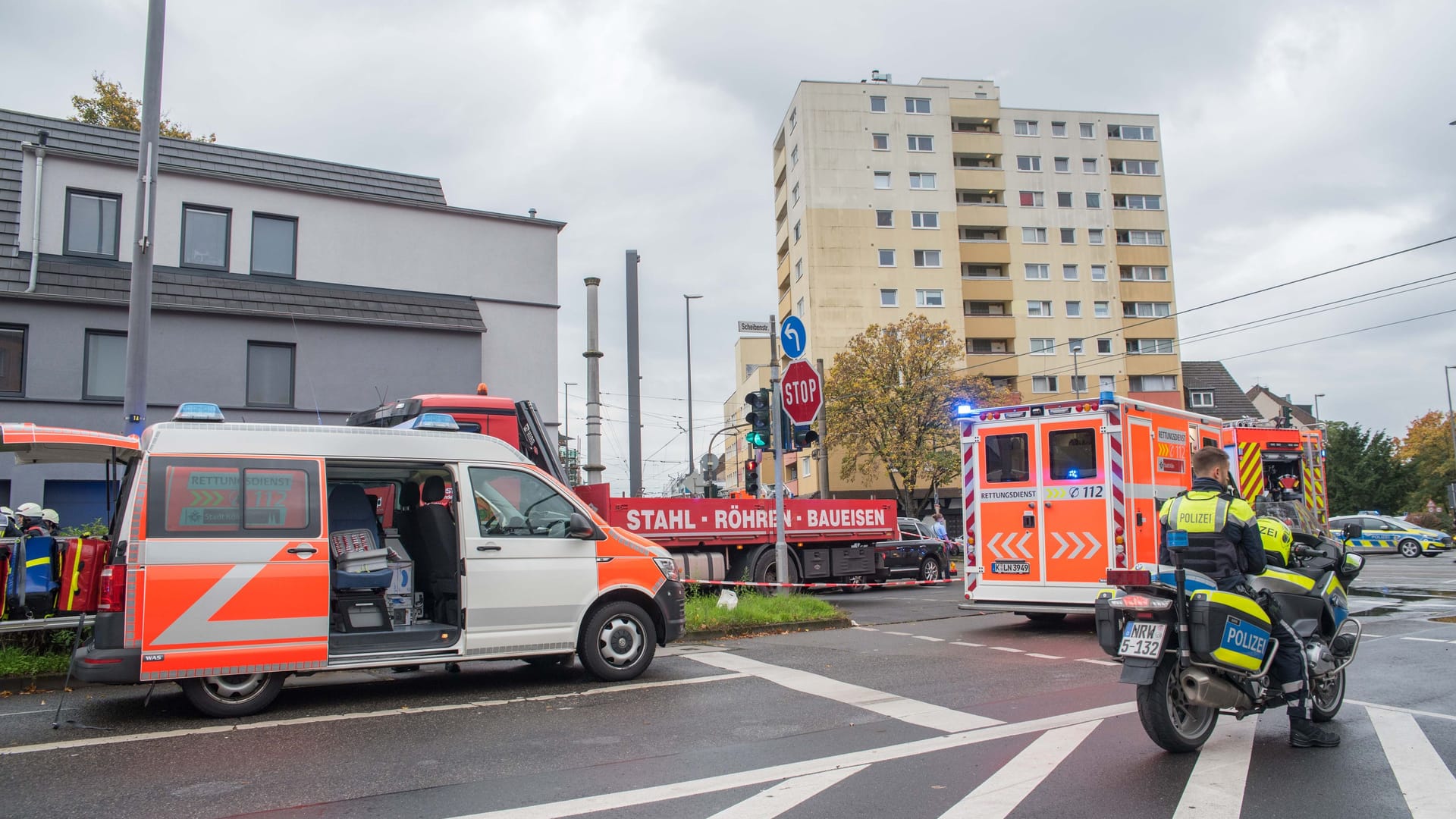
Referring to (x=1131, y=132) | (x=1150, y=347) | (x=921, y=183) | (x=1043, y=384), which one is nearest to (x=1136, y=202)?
(x=1131, y=132)

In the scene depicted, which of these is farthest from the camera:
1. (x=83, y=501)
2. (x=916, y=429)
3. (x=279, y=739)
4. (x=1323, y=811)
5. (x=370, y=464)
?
(x=916, y=429)

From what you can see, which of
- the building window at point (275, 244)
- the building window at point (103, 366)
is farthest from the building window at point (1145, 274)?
the building window at point (103, 366)

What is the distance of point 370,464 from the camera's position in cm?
770

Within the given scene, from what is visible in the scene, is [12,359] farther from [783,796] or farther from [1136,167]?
[1136,167]

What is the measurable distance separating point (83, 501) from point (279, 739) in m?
13.9

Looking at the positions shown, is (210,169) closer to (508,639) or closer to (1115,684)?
(508,639)

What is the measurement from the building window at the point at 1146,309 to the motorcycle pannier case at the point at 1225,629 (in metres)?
54.5

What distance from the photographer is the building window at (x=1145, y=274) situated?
56.5 metres

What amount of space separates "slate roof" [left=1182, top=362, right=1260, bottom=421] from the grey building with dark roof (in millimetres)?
51962

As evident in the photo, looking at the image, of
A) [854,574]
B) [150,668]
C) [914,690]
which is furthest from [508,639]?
[854,574]

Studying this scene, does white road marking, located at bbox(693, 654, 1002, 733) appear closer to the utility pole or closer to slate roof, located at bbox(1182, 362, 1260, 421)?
the utility pole

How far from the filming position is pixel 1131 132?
58.2 meters

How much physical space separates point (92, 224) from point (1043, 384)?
46.0m

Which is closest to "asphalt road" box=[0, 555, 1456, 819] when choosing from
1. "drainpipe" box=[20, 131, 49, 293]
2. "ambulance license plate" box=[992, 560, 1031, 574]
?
"ambulance license plate" box=[992, 560, 1031, 574]
